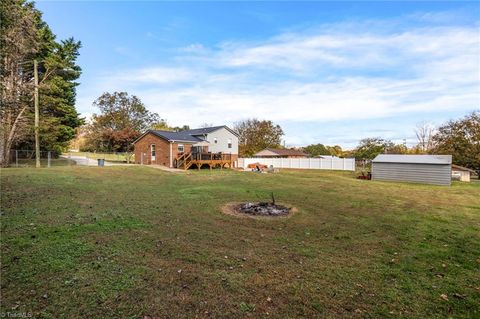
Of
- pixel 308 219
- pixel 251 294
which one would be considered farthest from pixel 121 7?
pixel 251 294

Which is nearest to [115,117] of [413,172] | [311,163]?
[311,163]

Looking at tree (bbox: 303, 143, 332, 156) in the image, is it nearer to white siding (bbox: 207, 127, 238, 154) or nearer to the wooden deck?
white siding (bbox: 207, 127, 238, 154)

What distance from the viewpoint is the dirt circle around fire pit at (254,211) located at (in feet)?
25.9

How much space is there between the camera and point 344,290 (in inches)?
143

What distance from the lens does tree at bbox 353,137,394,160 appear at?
35.2 meters

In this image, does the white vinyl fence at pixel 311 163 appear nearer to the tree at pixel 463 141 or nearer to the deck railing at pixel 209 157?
the deck railing at pixel 209 157

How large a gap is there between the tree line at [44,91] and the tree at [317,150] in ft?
173

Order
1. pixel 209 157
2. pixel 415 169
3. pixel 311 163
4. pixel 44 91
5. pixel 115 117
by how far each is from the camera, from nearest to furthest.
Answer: pixel 415 169
pixel 44 91
pixel 209 157
pixel 311 163
pixel 115 117

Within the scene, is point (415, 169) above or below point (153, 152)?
below

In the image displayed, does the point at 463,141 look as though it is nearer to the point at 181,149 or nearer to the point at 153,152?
the point at 181,149

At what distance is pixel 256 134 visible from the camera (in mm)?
57000

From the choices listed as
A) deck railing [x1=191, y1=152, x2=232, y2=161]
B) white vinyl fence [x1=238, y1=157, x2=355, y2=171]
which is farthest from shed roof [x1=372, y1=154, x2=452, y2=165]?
deck railing [x1=191, y1=152, x2=232, y2=161]

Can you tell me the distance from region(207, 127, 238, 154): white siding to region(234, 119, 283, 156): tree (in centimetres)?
2110

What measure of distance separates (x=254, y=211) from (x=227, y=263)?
155 inches
